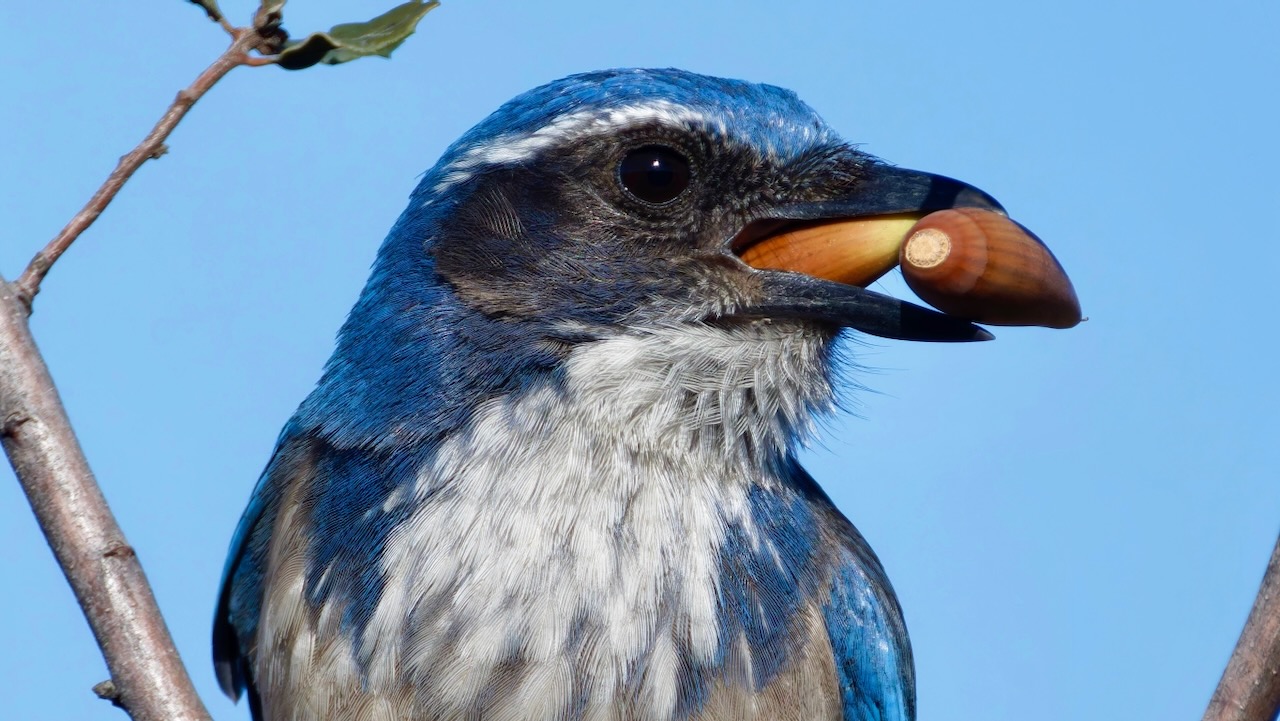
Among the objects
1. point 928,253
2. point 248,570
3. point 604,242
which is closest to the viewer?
point 928,253

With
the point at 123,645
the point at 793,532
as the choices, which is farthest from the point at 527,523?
the point at 123,645

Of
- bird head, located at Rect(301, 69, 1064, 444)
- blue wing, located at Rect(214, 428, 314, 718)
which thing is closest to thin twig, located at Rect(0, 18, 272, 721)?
bird head, located at Rect(301, 69, 1064, 444)

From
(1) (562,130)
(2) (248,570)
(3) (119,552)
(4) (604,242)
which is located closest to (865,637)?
Result: (4) (604,242)

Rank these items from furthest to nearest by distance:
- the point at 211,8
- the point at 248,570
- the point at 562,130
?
the point at 248,570 < the point at 562,130 < the point at 211,8

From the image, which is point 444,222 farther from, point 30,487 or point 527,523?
point 30,487

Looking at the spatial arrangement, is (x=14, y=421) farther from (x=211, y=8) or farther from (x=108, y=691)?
(x=211, y=8)

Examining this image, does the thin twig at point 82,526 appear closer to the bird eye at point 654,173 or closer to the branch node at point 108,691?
the branch node at point 108,691
